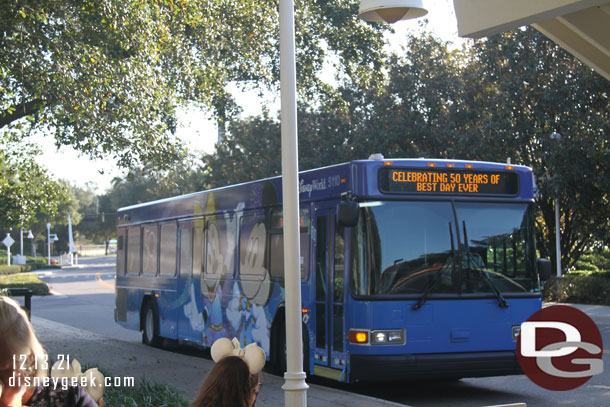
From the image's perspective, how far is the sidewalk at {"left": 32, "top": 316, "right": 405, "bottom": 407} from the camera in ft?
32.2

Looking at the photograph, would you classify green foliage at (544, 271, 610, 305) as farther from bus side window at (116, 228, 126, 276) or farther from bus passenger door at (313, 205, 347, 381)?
bus passenger door at (313, 205, 347, 381)

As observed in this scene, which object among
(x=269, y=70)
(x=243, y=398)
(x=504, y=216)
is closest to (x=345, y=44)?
(x=269, y=70)

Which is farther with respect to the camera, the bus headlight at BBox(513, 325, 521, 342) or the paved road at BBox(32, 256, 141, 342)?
the paved road at BBox(32, 256, 141, 342)

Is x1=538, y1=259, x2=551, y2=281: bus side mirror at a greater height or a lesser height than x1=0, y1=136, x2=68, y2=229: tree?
lesser

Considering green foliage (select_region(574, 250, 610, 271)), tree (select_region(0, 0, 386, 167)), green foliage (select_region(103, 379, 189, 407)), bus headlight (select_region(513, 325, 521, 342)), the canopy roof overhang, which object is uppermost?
tree (select_region(0, 0, 386, 167))

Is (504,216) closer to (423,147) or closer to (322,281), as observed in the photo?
(322,281)

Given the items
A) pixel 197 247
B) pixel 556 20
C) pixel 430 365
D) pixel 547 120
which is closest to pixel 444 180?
pixel 430 365

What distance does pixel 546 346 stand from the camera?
31.5 ft

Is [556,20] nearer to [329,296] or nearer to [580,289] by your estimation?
[329,296]

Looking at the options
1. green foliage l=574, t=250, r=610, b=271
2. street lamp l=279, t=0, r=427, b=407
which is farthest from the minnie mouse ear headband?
green foliage l=574, t=250, r=610, b=271

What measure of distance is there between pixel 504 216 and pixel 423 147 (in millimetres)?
21550

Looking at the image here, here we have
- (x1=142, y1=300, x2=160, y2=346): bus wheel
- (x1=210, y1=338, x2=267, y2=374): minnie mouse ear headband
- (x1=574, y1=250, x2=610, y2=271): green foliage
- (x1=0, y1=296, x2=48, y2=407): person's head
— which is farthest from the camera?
(x1=574, y1=250, x2=610, y2=271): green foliage

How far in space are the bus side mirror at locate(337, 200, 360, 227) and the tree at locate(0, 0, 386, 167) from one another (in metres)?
4.76

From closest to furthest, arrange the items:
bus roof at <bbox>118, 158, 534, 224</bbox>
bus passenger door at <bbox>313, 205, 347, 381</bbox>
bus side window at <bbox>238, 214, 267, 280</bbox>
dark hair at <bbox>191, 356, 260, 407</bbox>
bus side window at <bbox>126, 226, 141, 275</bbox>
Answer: dark hair at <bbox>191, 356, 260, 407</bbox> < bus roof at <bbox>118, 158, 534, 224</bbox> < bus passenger door at <bbox>313, 205, 347, 381</bbox> < bus side window at <bbox>238, 214, 267, 280</bbox> < bus side window at <bbox>126, 226, 141, 275</bbox>
